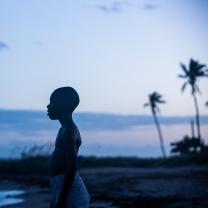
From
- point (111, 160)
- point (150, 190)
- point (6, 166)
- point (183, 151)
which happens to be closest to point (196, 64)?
point (183, 151)

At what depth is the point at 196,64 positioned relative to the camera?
56438mm

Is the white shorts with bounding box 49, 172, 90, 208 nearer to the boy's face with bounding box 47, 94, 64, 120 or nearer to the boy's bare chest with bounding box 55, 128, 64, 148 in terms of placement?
the boy's bare chest with bounding box 55, 128, 64, 148

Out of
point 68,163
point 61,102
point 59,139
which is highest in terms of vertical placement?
point 61,102

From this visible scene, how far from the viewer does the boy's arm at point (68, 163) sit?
12.0 ft

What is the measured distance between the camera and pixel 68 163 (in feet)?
12.3

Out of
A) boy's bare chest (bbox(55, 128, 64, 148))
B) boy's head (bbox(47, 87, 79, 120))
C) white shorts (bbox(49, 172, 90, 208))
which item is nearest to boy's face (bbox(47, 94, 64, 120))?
boy's head (bbox(47, 87, 79, 120))

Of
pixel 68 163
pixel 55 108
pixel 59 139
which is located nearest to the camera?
pixel 68 163

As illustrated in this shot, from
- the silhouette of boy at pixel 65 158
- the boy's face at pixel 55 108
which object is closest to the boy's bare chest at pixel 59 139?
the silhouette of boy at pixel 65 158

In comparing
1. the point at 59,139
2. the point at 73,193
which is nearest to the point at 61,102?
the point at 59,139

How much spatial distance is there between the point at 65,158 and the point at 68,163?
100mm

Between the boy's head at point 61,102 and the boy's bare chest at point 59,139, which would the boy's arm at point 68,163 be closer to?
the boy's bare chest at point 59,139

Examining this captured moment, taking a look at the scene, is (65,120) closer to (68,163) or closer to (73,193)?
(68,163)

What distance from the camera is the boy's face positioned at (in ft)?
13.3

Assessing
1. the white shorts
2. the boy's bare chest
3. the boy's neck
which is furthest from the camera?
the boy's neck
